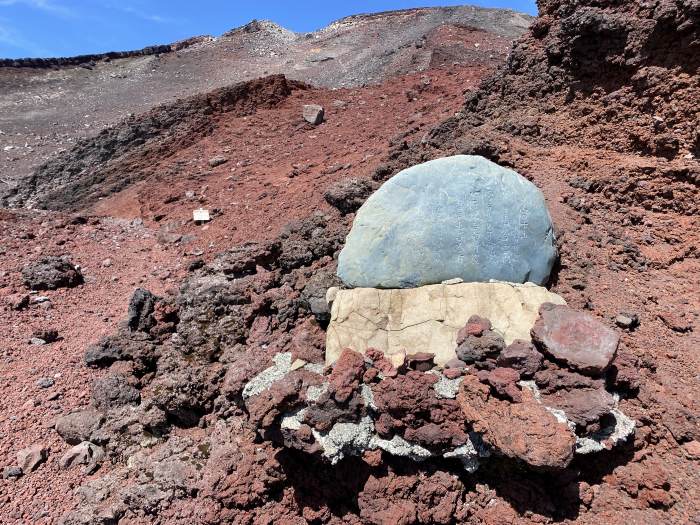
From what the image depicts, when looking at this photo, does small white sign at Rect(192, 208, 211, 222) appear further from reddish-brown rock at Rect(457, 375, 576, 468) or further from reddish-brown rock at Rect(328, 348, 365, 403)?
reddish-brown rock at Rect(457, 375, 576, 468)

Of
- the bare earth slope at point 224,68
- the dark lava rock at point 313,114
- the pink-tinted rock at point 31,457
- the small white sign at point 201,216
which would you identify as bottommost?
the pink-tinted rock at point 31,457

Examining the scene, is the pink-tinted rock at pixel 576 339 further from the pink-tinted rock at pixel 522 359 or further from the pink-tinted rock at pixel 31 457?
the pink-tinted rock at pixel 31 457

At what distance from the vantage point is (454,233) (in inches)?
126

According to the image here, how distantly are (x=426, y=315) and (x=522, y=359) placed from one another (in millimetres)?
645

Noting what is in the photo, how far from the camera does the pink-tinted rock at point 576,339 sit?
7.69 feet

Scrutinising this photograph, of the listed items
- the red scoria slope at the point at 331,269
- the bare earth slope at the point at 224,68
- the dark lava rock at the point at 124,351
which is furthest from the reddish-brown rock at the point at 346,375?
the bare earth slope at the point at 224,68

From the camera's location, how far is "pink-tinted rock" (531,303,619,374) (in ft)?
7.69

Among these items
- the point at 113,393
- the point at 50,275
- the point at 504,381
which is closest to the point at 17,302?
the point at 50,275

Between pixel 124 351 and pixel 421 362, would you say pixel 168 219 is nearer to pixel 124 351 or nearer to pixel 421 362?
pixel 124 351

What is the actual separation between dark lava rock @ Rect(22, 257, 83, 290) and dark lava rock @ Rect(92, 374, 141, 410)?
1.92 meters

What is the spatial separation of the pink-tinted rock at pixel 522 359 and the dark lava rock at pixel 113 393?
101 inches

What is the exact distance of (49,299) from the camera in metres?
4.71

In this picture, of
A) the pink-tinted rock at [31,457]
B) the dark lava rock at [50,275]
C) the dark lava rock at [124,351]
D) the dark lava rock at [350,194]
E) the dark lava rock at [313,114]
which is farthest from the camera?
the dark lava rock at [313,114]

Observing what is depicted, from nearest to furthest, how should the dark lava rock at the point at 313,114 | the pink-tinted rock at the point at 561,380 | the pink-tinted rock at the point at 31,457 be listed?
the pink-tinted rock at the point at 561,380
the pink-tinted rock at the point at 31,457
the dark lava rock at the point at 313,114
